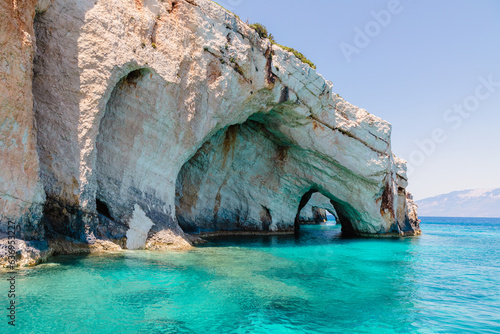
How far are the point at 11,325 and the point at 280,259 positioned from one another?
10.4 meters

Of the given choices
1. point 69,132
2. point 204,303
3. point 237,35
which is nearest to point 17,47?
point 69,132

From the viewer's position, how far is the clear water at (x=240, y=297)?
261 inches

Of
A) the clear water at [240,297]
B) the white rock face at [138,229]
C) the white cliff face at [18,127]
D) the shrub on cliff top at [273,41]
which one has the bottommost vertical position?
the clear water at [240,297]

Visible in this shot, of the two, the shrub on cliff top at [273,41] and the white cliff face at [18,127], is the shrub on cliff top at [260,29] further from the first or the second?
the white cliff face at [18,127]

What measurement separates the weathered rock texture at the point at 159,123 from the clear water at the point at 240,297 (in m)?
2.54

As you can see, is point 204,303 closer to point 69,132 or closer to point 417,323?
point 417,323

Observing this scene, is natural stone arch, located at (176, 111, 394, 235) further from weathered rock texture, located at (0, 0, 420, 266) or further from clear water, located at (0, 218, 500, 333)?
clear water, located at (0, 218, 500, 333)

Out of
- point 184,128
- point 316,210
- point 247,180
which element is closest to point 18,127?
point 184,128

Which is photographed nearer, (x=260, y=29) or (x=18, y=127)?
(x=18, y=127)

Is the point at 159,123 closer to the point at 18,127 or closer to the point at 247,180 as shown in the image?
the point at 18,127

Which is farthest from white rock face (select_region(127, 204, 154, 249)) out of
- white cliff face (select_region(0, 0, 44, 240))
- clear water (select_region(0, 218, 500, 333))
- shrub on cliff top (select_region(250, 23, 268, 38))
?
shrub on cliff top (select_region(250, 23, 268, 38))

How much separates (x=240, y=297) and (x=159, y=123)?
9557 mm

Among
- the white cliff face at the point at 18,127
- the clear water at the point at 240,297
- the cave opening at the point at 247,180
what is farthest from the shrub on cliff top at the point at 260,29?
the clear water at the point at 240,297

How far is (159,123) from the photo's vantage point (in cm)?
1552
